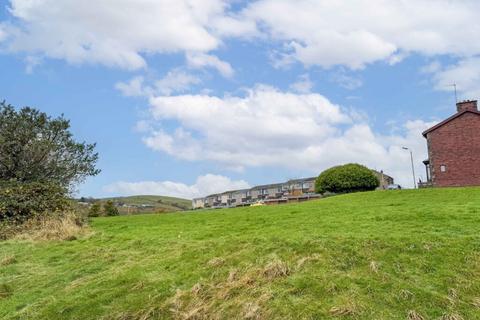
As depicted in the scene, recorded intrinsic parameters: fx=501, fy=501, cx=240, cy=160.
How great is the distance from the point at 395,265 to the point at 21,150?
2027 centimetres

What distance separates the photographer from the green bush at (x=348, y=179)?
3609 centimetres

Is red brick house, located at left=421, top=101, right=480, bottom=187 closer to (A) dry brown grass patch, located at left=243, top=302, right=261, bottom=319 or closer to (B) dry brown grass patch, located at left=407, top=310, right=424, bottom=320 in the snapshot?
(B) dry brown grass patch, located at left=407, top=310, right=424, bottom=320

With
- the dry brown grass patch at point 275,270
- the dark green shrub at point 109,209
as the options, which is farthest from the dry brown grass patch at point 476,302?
the dark green shrub at point 109,209

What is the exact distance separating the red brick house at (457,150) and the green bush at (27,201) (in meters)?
27.8

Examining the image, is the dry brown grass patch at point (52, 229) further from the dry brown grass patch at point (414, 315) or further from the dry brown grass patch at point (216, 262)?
the dry brown grass patch at point (414, 315)

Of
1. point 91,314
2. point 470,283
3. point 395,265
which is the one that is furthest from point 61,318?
point 470,283

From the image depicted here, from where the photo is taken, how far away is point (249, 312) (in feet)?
22.7

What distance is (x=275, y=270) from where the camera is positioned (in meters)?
8.07

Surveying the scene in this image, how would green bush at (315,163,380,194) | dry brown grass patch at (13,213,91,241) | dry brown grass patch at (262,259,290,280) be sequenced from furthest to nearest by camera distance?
green bush at (315,163,380,194) → dry brown grass patch at (13,213,91,241) → dry brown grass patch at (262,259,290,280)

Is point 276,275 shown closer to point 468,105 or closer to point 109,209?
point 109,209

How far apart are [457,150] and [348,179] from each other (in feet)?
27.5

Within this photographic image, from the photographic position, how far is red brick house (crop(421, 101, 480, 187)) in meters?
36.2

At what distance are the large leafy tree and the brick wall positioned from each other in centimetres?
2467

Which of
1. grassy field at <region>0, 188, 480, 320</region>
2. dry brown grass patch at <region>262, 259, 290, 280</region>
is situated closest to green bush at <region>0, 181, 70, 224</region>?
grassy field at <region>0, 188, 480, 320</region>
